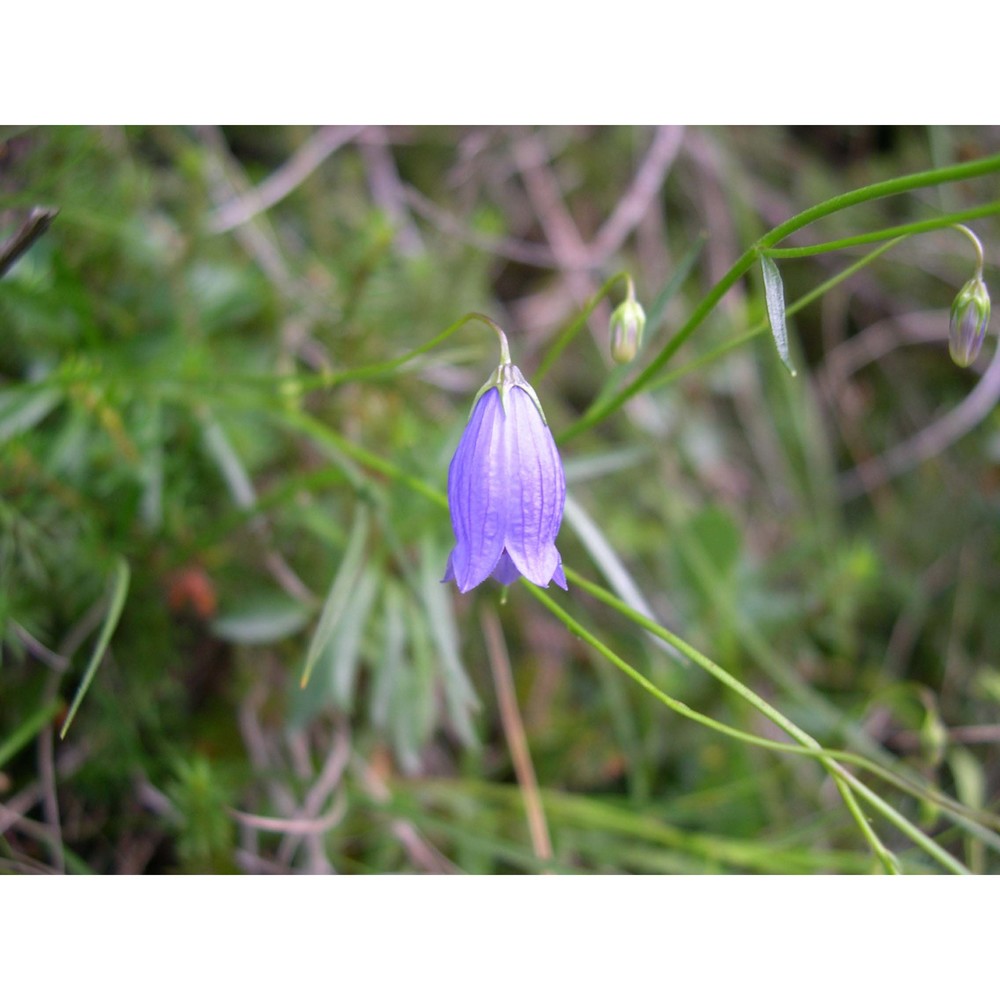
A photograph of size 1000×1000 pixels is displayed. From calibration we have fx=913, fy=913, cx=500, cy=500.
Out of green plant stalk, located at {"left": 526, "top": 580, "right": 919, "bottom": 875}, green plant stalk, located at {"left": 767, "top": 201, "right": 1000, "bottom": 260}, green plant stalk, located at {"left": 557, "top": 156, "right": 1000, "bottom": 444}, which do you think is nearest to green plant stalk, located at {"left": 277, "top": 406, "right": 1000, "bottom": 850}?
green plant stalk, located at {"left": 526, "top": 580, "right": 919, "bottom": 875}

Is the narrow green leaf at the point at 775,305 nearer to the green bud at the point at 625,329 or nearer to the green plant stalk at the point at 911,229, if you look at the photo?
the green plant stalk at the point at 911,229

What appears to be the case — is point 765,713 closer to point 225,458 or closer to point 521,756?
point 521,756

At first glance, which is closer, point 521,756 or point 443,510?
point 443,510

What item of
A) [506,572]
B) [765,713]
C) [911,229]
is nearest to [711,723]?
[765,713]

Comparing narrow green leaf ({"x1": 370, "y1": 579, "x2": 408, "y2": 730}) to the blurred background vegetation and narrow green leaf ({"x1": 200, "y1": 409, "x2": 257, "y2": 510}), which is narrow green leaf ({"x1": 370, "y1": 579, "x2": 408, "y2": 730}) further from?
narrow green leaf ({"x1": 200, "y1": 409, "x2": 257, "y2": 510})

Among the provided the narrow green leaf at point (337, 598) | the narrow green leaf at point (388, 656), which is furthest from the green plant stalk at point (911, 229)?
the narrow green leaf at point (388, 656)

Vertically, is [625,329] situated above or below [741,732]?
above
